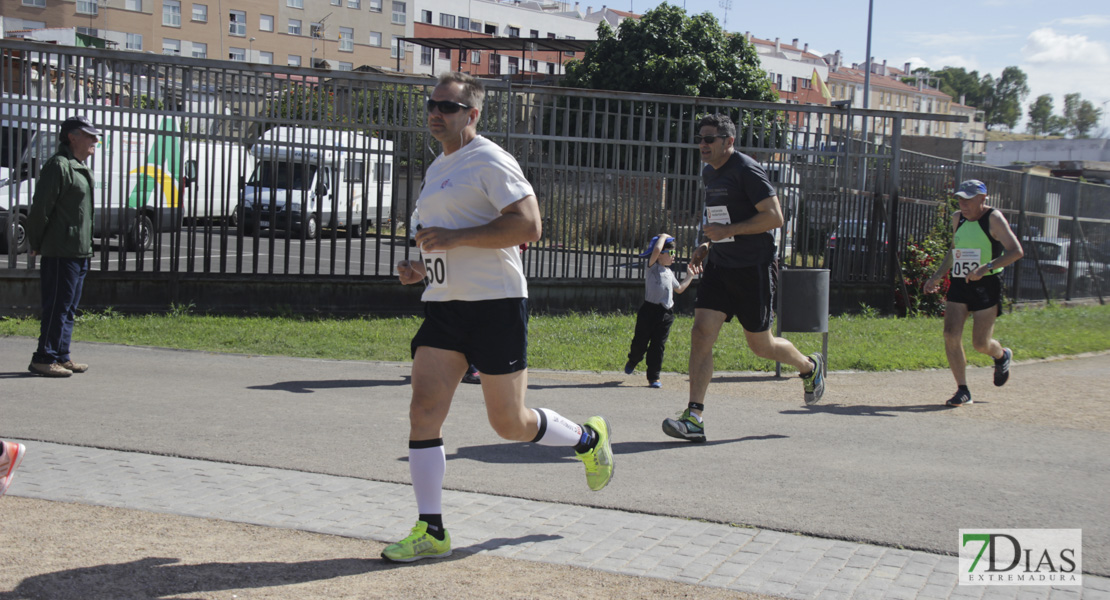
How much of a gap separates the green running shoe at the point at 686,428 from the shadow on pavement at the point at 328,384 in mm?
2916

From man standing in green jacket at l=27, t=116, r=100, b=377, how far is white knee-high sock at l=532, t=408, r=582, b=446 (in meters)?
5.23

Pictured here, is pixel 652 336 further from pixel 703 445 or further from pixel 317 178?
pixel 317 178

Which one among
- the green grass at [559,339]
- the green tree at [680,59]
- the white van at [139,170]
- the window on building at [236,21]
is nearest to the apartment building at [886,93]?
the window on building at [236,21]

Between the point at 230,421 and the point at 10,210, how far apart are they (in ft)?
19.5

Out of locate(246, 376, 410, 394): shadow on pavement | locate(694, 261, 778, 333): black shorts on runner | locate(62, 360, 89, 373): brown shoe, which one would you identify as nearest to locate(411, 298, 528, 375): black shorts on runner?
locate(694, 261, 778, 333): black shorts on runner

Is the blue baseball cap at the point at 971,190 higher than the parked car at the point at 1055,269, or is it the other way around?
the blue baseball cap at the point at 971,190

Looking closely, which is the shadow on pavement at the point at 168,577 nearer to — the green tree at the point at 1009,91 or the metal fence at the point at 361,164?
the metal fence at the point at 361,164

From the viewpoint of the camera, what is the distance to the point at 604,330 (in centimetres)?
1141

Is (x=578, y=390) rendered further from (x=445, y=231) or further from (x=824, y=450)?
(x=445, y=231)

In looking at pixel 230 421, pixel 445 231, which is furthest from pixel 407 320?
pixel 445 231

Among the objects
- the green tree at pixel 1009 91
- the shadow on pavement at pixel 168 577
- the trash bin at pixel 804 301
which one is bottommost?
the shadow on pavement at pixel 168 577

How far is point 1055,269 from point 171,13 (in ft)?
205

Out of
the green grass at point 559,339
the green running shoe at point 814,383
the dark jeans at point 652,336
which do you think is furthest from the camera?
the green grass at point 559,339

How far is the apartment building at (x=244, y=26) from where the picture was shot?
63.0 meters
